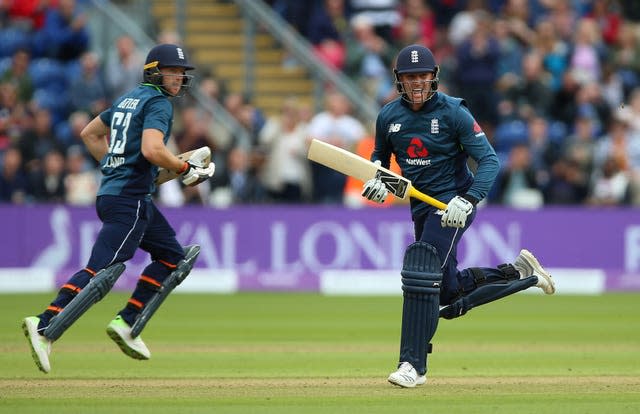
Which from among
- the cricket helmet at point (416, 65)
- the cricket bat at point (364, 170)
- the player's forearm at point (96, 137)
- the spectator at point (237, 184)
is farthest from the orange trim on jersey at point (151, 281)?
the spectator at point (237, 184)

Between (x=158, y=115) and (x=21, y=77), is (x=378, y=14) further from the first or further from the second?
(x=158, y=115)

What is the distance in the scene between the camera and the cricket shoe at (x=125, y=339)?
8742mm

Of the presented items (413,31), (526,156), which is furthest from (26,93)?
(526,156)

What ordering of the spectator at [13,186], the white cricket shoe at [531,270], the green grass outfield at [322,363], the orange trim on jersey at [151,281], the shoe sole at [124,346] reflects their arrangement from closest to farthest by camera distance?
1. the green grass outfield at [322,363]
2. the white cricket shoe at [531,270]
3. the shoe sole at [124,346]
4. the orange trim on jersey at [151,281]
5. the spectator at [13,186]

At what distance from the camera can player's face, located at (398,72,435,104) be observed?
7.96 meters

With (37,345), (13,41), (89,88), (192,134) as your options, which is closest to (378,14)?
(192,134)

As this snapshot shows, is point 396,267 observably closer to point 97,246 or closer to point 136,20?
point 136,20

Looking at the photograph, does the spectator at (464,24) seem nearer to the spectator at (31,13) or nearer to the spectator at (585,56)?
the spectator at (585,56)

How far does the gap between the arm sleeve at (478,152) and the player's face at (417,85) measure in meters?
0.23

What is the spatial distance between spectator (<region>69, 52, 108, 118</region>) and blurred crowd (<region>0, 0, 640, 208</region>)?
1cm

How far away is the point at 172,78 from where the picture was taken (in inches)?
341

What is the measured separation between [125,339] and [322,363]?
135 centimetres

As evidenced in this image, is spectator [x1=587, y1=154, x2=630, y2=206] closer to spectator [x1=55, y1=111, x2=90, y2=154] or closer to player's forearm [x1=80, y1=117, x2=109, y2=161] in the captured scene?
spectator [x1=55, y1=111, x2=90, y2=154]

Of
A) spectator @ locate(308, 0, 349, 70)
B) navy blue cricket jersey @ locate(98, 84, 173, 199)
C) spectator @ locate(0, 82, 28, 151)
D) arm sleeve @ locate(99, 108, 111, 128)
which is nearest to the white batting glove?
navy blue cricket jersey @ locate(98, 84, 173, 199)
